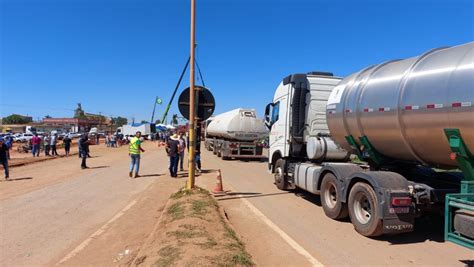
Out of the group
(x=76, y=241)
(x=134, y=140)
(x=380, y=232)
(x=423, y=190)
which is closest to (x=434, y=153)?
(x=423, y=190)

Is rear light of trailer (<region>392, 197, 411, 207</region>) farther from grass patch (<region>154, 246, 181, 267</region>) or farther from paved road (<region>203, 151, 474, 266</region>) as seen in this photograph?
grass patch (<region>154, 246, 181, 267</region>)

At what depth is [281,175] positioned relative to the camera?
11750mm

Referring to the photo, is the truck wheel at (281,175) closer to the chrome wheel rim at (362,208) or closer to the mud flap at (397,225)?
the chrome wheel rim at (362,208)

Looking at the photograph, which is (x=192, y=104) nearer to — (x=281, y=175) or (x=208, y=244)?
(x=281, y=175)

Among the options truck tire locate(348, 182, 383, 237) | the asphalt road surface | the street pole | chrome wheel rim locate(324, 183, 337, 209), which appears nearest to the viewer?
the asphalt road surface

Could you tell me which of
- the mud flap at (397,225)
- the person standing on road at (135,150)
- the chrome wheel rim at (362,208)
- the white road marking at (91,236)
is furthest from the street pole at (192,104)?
the person standing on road at (135,150)

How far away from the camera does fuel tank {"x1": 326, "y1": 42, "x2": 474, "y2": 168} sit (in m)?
5.47

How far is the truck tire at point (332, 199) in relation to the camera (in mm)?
7844

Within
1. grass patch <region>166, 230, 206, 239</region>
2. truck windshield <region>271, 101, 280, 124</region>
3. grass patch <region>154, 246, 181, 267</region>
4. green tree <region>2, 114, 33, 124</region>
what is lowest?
grass patch <region>154, 246, 181, 267</region>

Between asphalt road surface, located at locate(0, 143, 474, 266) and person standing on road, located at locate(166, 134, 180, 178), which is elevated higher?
person standing on road, located at locate(166, 134, 180, 178)

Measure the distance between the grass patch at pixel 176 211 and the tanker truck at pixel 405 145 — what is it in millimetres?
3158

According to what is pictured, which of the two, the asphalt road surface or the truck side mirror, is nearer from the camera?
the asphalt road surface

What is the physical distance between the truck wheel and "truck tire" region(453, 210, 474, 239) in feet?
21.5

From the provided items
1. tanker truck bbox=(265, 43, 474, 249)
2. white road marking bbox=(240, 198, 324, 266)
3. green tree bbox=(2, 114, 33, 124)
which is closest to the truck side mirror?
tanker truck bbox=(265, 43, 474, 249)
